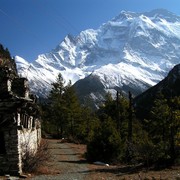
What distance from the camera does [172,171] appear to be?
82.3 feet

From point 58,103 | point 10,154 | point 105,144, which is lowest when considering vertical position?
point 10,154

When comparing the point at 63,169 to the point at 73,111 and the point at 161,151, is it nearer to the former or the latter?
the point at 161,151

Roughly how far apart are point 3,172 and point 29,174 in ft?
5.07

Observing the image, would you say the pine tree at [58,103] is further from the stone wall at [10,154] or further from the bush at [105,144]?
the stone wall at [10,154]

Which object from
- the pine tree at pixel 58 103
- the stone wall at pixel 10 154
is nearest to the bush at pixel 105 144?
the stone wall at pixel 10 154

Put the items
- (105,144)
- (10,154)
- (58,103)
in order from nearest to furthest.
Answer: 1. (10,154)
2. (105,144)
3. (58,103)

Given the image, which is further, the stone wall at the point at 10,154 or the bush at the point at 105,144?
the bush at the point at 105,144

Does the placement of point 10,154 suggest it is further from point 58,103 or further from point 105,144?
point 58,103

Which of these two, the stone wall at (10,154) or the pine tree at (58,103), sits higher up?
the pine tree at (58,103)

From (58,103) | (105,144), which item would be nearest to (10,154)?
(105,144)

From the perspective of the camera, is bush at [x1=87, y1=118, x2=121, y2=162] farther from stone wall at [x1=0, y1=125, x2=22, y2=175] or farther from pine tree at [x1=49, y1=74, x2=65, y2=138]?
pine tree at [x1=49, y1=74, x2=65, y2=138]

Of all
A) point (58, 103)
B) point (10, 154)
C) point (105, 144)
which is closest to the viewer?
point (10, 154)

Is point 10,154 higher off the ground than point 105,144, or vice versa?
point 105,144

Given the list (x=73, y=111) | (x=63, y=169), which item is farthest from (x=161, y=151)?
(x=73, y=111)
